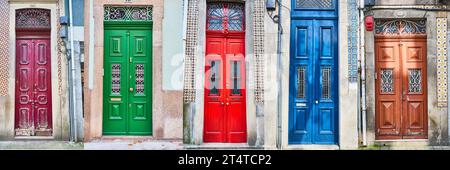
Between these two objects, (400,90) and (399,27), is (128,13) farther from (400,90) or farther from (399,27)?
(400,90)

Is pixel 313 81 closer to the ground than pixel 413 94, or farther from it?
farther from it

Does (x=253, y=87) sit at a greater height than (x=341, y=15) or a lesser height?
lesser

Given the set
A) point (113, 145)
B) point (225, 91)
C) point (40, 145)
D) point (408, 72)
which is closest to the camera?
point (113, 145)

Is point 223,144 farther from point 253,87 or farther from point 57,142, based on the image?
point 57,142

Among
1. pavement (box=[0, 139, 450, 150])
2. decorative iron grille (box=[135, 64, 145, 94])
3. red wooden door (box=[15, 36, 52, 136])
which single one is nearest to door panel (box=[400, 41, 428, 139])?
pavement (box=[0, 139, 450, 150])

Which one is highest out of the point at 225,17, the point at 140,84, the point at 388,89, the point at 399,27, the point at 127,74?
the point at 225,17

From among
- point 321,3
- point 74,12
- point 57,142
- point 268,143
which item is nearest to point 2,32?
point 74,12

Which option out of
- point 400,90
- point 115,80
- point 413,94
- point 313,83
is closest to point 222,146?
point 313,83

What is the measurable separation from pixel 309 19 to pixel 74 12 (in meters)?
4.74

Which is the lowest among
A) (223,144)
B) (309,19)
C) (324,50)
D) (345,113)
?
(223,144)

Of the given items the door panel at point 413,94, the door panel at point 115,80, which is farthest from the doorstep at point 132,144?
the door panel at point 413,94

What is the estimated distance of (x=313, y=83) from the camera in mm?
9578

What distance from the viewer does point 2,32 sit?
9711mm

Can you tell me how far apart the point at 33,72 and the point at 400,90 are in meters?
7.51
